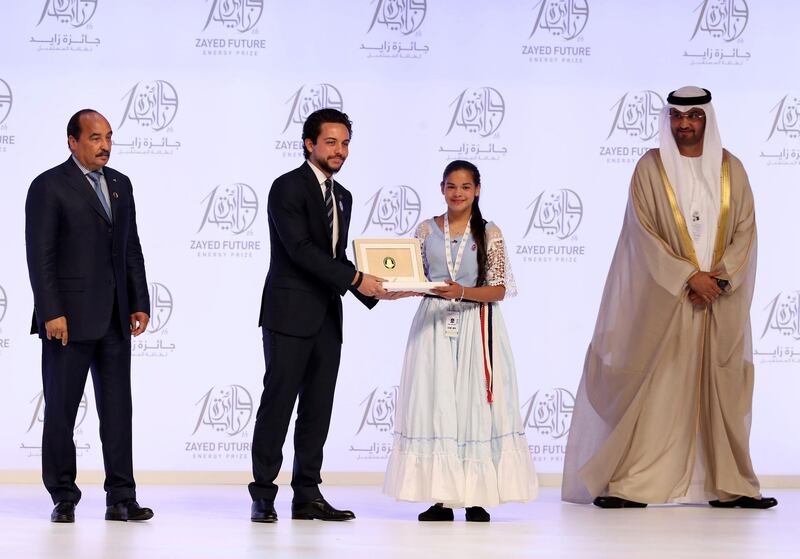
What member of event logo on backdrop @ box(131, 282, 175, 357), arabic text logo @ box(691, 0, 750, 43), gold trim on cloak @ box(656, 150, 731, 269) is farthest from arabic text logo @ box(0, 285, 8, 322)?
arabic text logo @ box(691, 0, 750, 43)

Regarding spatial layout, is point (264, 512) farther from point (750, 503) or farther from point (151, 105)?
point (151, 105)

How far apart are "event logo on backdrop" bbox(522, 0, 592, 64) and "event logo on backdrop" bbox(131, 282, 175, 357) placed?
2383mm

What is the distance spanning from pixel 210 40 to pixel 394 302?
1742 millimetres

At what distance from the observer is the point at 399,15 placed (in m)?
6.52

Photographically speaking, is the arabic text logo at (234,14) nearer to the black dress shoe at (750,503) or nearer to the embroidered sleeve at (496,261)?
the embroidered sleeve at (496,261)

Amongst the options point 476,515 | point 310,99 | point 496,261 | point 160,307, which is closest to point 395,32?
point 310,99

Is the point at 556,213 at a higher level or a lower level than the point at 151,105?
lower

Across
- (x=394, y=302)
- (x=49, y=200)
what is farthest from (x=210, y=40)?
(x=49, y=200)

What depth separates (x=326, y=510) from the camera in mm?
4742

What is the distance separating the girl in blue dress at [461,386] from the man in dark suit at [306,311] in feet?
1.02

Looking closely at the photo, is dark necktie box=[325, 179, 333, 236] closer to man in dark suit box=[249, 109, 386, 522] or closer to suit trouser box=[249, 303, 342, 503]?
man in dark suit box=[249, 109, 386, 522]

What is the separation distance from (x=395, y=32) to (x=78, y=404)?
2.88 meters

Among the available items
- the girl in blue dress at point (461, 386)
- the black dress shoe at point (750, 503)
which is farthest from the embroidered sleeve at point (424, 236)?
the black dress shoe at point (750, 503)

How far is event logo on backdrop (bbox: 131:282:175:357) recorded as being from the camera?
6.36 m
